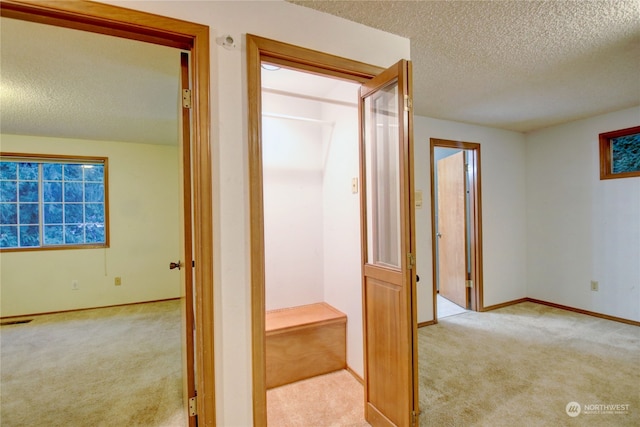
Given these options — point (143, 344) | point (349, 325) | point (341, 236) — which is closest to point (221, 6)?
point (341, 236)

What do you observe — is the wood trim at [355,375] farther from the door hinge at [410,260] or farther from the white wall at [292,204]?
the door hinge at [410,260]

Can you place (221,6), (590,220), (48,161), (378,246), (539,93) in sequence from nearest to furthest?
(221,6), (378,246), (539,93), (590,220), (48,161)

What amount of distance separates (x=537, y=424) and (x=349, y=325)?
4.11 feet

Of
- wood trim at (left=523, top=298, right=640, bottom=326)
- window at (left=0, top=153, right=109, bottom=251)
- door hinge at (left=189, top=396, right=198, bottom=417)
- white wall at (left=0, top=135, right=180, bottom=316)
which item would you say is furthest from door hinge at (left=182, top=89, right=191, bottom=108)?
wood trim at (left=523, top=298, right=640, bottom=326)

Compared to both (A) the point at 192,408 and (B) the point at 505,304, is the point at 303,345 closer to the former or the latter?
(A) the point at 192,408

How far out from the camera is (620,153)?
3334 millimetres

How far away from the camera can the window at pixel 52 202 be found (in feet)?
12.2

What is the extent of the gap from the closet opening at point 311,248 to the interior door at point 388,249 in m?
0.27

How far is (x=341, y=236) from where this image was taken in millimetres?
2426

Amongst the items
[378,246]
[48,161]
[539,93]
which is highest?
[539,93]

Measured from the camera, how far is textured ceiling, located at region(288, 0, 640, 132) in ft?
5.13

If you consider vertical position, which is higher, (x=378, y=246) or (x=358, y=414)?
(x=378, y=246)

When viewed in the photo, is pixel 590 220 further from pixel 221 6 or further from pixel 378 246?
pixel 221 6

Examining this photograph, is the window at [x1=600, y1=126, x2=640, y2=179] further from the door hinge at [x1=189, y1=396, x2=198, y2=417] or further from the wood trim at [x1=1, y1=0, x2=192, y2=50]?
the door hinge at [x1=189, y1=396, x2=198, y2=417]
